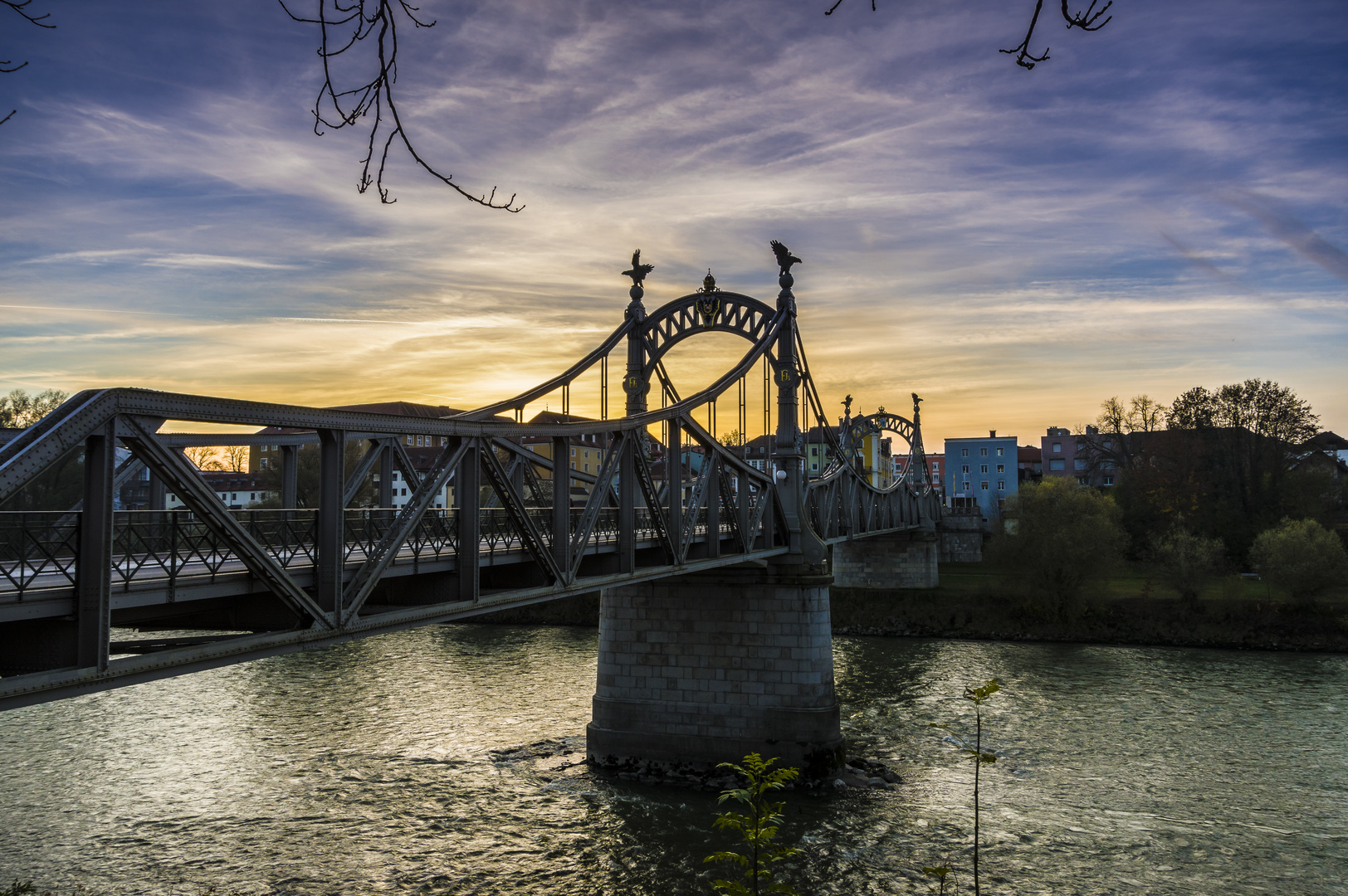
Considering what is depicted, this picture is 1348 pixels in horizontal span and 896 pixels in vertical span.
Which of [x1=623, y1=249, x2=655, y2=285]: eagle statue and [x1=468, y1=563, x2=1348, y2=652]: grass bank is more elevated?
[x1=623, y1=249, x2=655, y2=285]: eagle statue

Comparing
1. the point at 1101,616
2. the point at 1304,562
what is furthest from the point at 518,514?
the point at 1304,562

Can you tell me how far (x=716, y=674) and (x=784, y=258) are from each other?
1138 cm

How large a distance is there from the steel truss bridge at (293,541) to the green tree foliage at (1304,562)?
32416mm

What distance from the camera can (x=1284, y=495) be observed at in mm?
55188

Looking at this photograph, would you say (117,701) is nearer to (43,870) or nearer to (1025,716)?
(43,870)

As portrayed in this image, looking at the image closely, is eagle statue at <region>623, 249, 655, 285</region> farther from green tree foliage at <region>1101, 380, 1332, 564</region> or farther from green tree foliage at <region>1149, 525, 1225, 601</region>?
green tree foliage at <region>1101, 380, 1332, 564</region>

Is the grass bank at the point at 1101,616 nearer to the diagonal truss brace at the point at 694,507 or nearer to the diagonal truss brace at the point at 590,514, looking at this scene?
the diagonal truss brace at the point at 694,507

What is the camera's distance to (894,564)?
53562mm

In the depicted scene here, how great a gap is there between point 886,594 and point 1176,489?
75.0 feet

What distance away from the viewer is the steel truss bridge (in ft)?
22.1

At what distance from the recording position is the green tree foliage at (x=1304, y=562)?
41062 mm

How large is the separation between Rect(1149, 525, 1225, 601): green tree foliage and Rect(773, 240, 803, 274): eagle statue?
29025 mm

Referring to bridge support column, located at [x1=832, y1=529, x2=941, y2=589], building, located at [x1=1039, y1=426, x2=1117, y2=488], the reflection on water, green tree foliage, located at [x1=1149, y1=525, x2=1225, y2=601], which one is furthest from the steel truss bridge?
building, located at [x1=1039, y1=426, x2=1117, y2=488]

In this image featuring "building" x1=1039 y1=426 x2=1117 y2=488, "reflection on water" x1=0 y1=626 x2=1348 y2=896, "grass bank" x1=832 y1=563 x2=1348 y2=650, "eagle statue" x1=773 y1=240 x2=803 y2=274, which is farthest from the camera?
"building" x1=1039 y1=426 x2=1117 y2=488
